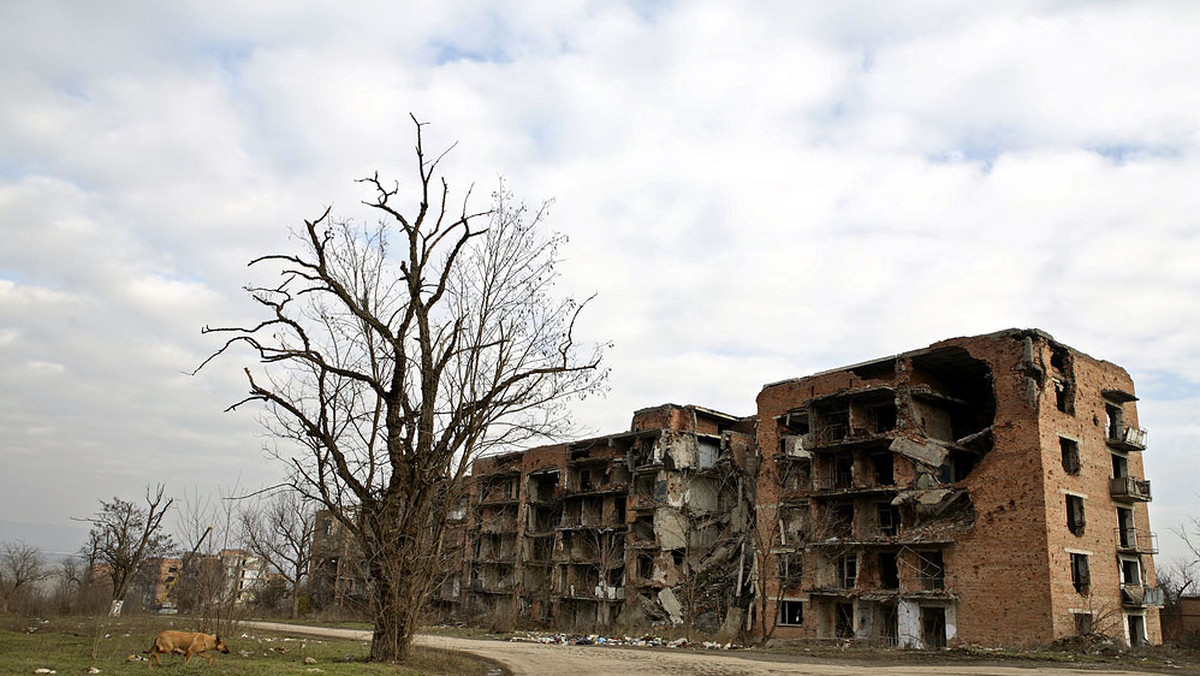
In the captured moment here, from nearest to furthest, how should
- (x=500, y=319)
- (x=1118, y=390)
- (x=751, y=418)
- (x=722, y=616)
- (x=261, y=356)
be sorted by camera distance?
(x=261, y=356)
(x=500, y=319)
(x=1118, y=390)
(x=722, y=616)
(x=751, y=418)

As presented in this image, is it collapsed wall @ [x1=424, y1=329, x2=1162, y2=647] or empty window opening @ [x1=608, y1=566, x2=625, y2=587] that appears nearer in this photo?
collapsed wall @ [x1=424, y1=329, x2=1162, y2=647]

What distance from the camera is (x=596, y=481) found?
184ft

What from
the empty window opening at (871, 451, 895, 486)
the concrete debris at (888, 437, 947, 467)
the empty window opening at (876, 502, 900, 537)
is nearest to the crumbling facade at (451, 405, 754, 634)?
the empty window opening at (871, 451, 895, 486)

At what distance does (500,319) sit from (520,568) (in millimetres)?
42654

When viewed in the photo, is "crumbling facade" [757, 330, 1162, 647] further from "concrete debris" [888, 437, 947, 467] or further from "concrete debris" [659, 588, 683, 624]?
"concrete debris" [659, 588, 683, 624]

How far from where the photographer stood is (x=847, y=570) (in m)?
39.2

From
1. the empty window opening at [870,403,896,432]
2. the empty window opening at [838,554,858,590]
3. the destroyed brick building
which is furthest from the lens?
the empty window opening at [870,403,896,432]

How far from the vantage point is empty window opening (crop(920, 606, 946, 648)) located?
35062mm

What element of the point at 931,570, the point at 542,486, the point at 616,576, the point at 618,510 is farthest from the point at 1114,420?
the point at 542,486

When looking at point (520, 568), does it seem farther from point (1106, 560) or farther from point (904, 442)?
point (1106, 560)

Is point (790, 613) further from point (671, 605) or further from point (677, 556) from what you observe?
point (677, 556)

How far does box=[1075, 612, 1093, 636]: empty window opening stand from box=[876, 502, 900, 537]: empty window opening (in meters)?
7.92

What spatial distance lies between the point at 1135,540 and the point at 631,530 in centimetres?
2623

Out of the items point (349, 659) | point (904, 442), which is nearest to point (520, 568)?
point (904, 442)
